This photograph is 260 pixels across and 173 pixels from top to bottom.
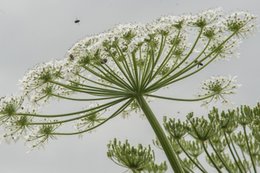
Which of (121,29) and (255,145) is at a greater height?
(121,29)

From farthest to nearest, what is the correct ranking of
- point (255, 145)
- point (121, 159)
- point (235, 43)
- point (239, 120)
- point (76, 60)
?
1. point (255, 145)
2. point (239, 120)
3. point (235, 43)
4. point (121, 159)
5. point (76, 60)

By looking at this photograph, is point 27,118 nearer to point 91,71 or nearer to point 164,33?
point 91,71

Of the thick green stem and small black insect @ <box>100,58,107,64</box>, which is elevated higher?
small black insect @ <box>100,58,107,64</box>

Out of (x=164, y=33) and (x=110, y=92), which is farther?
(x=164, y=33)

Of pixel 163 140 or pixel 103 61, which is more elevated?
pixel 103 61

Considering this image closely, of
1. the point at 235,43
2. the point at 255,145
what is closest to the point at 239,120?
the point at 255,145

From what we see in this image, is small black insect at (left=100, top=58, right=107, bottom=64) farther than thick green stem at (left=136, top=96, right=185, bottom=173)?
Yes

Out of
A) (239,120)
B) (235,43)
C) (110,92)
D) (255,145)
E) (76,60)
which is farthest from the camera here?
(255,145)

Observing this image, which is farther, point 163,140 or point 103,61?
point 103,61

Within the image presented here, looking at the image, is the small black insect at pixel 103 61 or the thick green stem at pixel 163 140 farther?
the small black insect at pixel 103 61

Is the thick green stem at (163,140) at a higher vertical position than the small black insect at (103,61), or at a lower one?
lower
